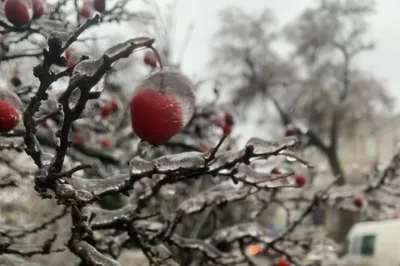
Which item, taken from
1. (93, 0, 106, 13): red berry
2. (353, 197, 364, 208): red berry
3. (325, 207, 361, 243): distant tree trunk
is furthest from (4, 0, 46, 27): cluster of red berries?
(325, 207, 361, 243): distant tree trunk

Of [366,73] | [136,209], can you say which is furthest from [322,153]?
[136,209]

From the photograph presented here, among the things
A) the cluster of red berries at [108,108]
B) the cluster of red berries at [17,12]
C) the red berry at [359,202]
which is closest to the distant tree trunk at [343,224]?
the red berry at [359,202]

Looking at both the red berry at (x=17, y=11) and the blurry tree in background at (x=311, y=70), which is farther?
the blurry tree in background at (x=311, y=70)

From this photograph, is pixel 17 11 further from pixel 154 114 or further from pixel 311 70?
pixel 311 70

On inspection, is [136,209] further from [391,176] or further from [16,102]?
[391,176]

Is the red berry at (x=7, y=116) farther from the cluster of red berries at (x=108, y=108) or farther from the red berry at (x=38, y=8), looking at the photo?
the cluster of red berries at (x=108, y=108)

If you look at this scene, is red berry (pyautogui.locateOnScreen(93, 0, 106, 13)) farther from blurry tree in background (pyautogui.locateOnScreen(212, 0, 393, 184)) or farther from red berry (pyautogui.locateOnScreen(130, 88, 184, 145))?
blurry tree in background (pyautogui.locateOnScreen(212, 0, 393, 184))
